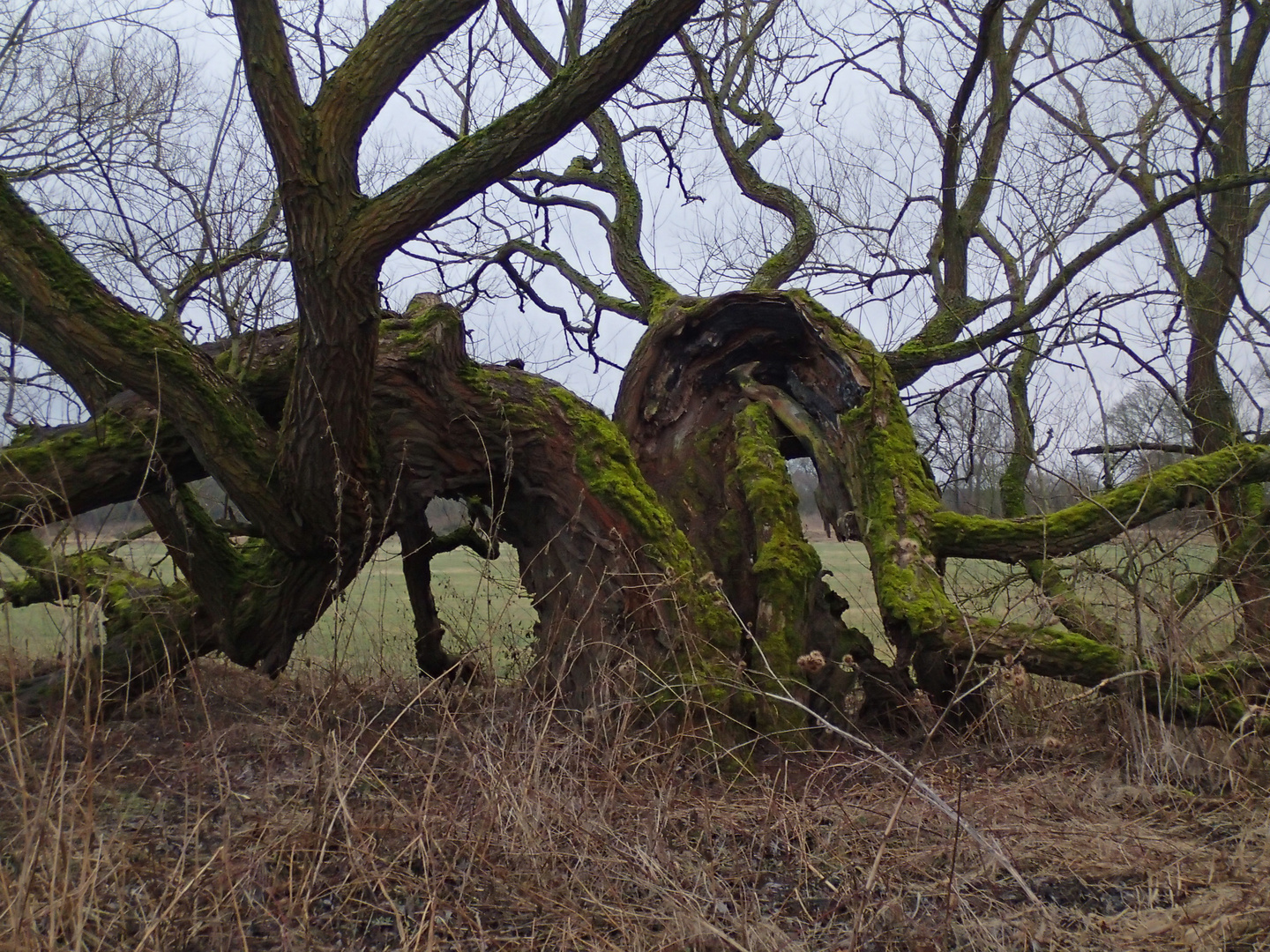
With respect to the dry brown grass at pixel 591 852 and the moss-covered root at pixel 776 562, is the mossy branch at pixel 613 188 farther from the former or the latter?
the dry brown grass at pixel 591 852

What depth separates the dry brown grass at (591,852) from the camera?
2.43 m

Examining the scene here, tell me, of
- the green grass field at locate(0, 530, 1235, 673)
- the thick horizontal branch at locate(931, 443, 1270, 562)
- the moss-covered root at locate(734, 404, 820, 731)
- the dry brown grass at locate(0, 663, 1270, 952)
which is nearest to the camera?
the dry brown grass at locate(0, 663, 1270, 952)

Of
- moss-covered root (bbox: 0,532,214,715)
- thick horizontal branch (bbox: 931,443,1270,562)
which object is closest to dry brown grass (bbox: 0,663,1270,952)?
moss-covered root (bbox: 0,532,214,715)

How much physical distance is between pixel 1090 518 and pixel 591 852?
3.56 m

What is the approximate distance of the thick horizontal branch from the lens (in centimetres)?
512

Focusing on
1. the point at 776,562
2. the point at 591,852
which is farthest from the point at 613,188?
the point at 591,852

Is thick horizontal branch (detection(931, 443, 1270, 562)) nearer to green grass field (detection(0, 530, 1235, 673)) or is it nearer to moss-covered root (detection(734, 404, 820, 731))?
green grass field (detection(0, 530, 1235, 673))

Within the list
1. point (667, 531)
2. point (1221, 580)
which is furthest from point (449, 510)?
point (1221, 580)

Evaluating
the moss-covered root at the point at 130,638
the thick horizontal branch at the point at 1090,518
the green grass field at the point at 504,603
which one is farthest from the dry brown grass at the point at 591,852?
the thick horizontal branch at the point at 1090,518

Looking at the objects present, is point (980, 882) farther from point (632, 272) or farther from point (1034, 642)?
point (632, 272)

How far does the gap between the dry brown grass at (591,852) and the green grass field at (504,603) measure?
1.50 feet

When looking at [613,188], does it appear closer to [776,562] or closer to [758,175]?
[758,175]

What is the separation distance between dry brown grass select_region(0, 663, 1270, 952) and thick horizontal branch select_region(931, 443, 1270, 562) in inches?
50.8

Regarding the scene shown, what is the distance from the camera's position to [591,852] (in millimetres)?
2900
